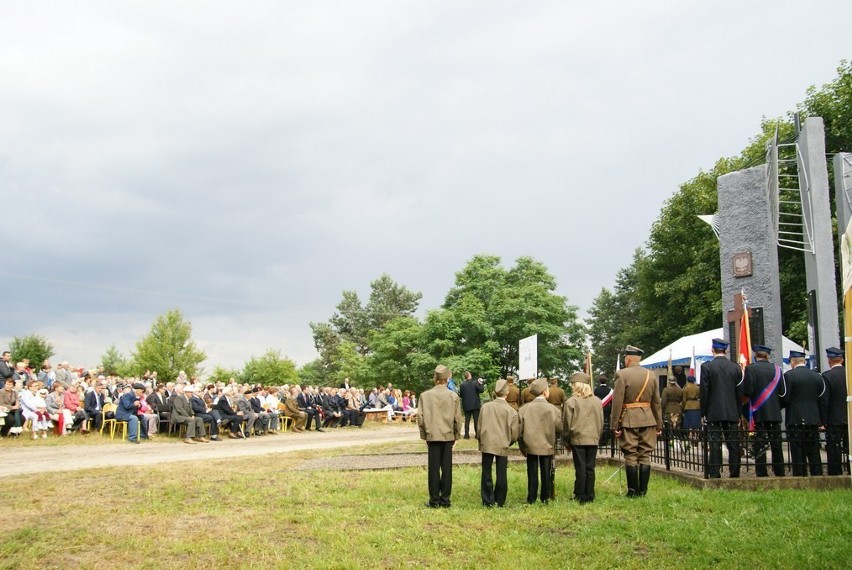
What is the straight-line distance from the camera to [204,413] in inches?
923

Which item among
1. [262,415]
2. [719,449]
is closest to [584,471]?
[719,449]

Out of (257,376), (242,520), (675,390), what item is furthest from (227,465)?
(257,376)

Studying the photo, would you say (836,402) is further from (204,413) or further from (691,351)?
(204,413)

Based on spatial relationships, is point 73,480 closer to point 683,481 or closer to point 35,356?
point 683,481

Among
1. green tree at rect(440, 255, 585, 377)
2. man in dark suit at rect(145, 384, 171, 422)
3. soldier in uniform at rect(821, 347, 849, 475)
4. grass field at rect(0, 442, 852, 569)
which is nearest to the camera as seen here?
grass field at rect(0, 442, 852, 569)

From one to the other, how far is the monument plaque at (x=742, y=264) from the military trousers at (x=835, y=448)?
372 inches

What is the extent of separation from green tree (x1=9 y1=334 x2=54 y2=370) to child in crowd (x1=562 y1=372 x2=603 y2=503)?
5590 centimetres

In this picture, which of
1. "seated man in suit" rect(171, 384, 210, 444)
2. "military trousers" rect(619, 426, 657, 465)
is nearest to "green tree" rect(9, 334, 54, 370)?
"seated man in suit" rect(171, 384, 210, 444)

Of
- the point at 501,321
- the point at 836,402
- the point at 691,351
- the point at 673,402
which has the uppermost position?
the point at 501,321

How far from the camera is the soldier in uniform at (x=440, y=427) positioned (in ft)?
33.5

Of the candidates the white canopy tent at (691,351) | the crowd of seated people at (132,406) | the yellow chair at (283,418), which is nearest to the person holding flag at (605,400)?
the white canopy tent at (691,351)

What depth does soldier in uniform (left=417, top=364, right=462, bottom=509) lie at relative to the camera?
402 inches

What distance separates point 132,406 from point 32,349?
139 ft

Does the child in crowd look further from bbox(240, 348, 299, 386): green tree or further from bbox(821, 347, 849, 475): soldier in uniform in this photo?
bbox(240, 348, 299, 386): green tree
